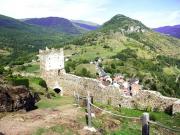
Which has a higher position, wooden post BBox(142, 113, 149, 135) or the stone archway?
wooden post BBox(142, 113, 149, 135)

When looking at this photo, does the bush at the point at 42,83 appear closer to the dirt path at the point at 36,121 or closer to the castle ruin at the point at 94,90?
the castle ruin at the point at 94,90

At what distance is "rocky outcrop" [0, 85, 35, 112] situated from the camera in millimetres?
26828

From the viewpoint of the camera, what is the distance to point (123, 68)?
134875 millimetres

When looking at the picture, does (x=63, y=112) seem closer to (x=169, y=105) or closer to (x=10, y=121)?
(x=10, y=121)

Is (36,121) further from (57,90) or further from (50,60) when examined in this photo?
(57,90)

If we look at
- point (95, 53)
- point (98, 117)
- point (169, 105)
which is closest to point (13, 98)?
point (98, 117)

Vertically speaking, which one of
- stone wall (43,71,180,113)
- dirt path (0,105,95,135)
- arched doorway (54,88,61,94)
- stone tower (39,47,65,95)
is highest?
stone tower (39,47,65,95)

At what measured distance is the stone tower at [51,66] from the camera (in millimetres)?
43094

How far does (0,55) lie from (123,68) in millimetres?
81856

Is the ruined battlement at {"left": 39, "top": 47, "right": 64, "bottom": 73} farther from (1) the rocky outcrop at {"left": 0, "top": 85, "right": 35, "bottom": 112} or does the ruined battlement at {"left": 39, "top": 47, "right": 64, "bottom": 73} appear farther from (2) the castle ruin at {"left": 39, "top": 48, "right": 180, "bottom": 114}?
(1) the rocky outcrop at {"left": 0, "top": 85, "right": 35, "bottom": 112}

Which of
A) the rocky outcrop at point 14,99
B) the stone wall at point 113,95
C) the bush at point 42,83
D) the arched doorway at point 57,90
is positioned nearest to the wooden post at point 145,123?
the rocky outcrop at point 14,99

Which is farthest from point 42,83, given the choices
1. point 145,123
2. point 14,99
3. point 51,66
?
point 145,123

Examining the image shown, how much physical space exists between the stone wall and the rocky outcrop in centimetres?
955

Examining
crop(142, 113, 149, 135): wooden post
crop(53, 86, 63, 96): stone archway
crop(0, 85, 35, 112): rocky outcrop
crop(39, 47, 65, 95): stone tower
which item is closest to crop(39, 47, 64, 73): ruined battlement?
crop(39, 47, 65, 95): stone tower
